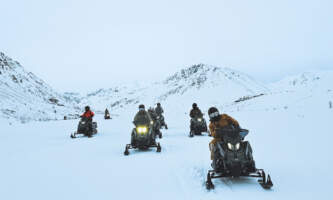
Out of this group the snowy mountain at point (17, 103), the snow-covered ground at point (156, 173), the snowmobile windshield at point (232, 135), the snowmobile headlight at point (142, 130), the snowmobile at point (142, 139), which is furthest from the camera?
the snowy mountain at point (17, 103)

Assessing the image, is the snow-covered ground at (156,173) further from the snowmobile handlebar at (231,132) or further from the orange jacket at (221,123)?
the snowmobile handlebar at (231,132)

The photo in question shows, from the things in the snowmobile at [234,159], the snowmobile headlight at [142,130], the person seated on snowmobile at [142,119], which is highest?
the person seated on snowmobile at [142,119]

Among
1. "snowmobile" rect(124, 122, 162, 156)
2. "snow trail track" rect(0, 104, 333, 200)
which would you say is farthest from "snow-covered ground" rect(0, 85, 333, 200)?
"snowmobile" rect(124, 122, 162, 156)

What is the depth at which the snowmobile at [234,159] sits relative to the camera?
17.5ft

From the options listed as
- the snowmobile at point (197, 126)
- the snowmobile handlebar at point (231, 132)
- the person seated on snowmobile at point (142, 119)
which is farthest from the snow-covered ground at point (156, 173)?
the snowmobile at point (197, 126)

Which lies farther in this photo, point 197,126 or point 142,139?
point 197,126

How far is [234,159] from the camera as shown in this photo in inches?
213

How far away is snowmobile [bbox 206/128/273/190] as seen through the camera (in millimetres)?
5348

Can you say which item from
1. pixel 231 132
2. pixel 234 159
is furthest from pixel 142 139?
pixel 234 159

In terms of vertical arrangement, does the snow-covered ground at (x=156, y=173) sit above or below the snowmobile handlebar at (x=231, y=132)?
below

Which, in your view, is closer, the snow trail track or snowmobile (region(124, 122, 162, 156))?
the snow trail track

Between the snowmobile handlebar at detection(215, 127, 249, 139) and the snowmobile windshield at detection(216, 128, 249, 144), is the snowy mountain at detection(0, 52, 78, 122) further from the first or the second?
the snowmobile windshield at detection(216, 128, 249, 144)

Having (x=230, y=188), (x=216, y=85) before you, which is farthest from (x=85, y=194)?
(x=216, y=85)

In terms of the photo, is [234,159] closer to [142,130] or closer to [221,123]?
[221,123]
